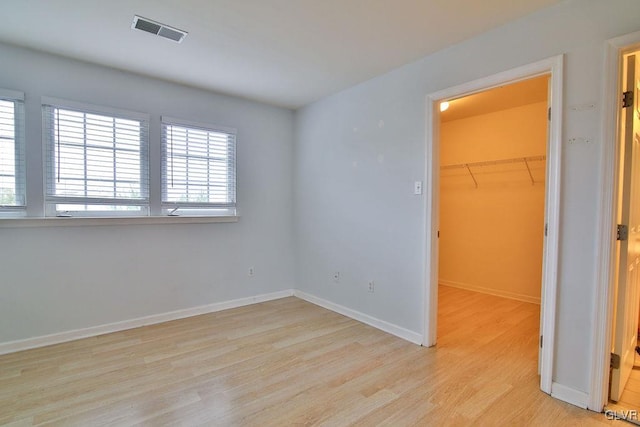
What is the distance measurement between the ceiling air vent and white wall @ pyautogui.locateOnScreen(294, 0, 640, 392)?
1.80 m

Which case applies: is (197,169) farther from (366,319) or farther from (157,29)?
(366,319)

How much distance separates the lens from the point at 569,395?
1.99 metres

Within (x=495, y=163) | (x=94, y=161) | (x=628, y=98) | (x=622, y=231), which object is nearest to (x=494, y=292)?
(x=495, y=163)

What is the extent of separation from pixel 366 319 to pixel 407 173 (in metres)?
1.58

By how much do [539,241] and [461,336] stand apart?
1920mm

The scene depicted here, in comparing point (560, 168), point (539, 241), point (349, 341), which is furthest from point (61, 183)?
point (539, 241)

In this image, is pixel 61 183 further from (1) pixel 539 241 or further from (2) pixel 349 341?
(1) pixel 539 241

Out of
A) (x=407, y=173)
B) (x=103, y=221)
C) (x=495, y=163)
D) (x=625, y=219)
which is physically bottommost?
(x=103, y=221)

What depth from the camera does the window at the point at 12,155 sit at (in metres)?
2.58

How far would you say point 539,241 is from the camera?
3996 mm

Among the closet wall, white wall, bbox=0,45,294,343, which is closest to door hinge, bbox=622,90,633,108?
the closet wall

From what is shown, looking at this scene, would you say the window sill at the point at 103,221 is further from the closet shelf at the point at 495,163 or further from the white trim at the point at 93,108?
the closet shelf at the point at 495,163

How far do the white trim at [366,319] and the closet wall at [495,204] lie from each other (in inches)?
85.8

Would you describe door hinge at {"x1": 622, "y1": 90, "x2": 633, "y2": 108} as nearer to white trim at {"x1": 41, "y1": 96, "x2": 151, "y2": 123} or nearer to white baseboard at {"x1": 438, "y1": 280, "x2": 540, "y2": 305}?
white baseboard at {"x1": 438, "y1": 280, "x2": 540, "y2": 305}
